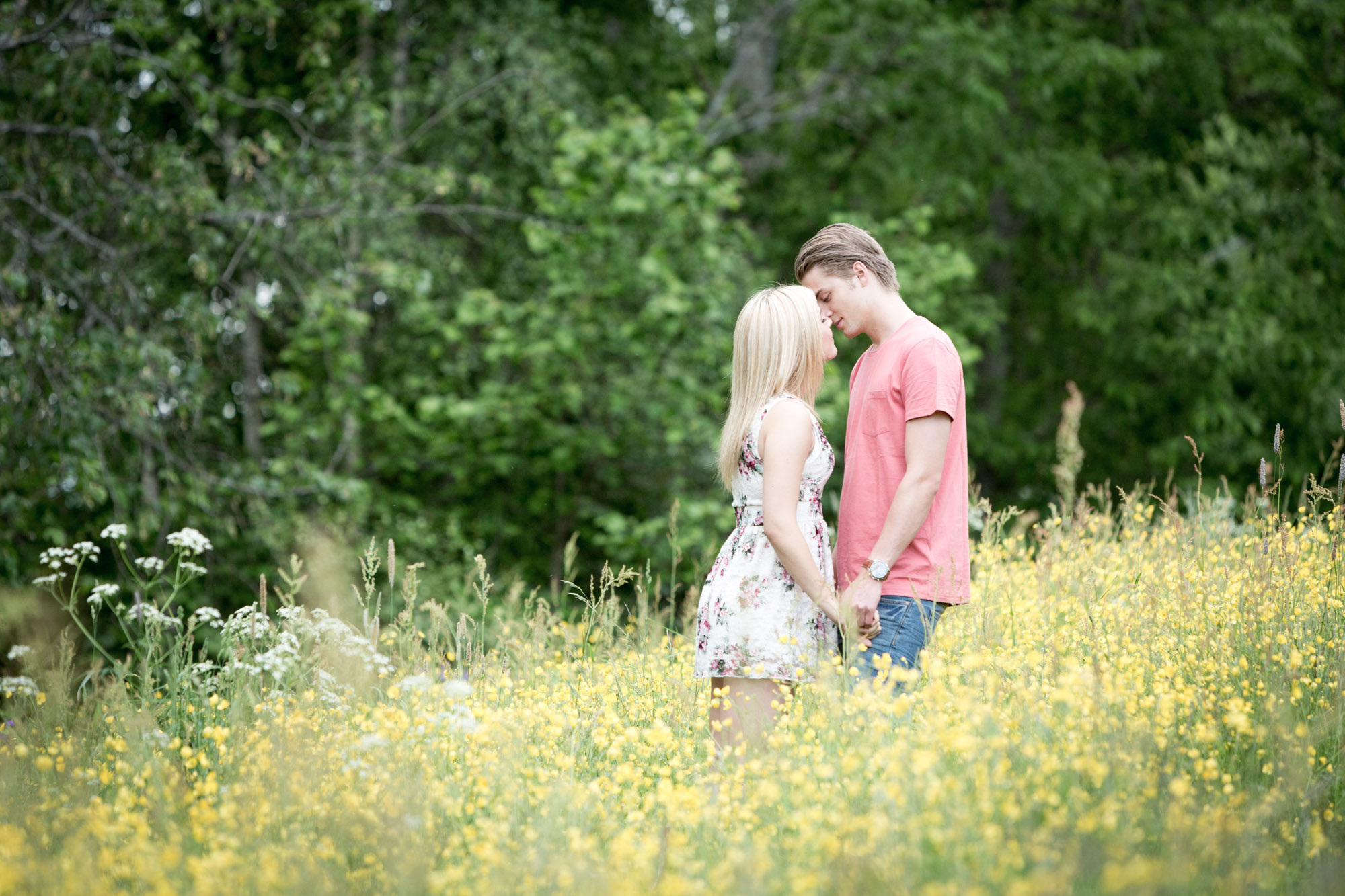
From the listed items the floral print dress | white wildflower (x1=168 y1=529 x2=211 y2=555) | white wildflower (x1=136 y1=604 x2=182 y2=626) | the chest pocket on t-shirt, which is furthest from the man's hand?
white wildflower (x1=168 y1=529 x2=211 y2=555)

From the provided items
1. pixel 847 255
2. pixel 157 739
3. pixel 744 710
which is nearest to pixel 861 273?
pixel 847 255

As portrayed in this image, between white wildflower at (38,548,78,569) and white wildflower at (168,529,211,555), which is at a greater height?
white wildflower at (168,529,211,555)

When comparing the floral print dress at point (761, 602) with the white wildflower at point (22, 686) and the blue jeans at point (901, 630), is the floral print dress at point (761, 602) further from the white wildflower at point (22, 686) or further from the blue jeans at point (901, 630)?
the white wildflower at point (22, 686)

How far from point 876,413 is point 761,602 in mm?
688

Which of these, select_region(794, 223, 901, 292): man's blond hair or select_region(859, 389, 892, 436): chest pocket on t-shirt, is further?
select_region(794, 223, 901, 292): man's blond hair

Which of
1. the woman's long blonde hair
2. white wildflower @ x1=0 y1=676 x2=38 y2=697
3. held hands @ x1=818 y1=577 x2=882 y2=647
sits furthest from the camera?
white wildflower @ x1=0 y1=676 x2=38 y2=697

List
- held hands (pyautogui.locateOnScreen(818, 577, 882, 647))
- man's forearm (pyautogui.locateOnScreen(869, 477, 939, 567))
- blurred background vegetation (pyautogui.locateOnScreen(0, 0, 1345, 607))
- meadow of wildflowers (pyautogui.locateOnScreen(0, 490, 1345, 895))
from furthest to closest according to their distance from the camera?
blurred background vegetation (pyautogui.locateOnScreen(0, 0, 1345, 607))
man's forearm (pyautogui.locateOnScreen(869, 477, 939, 567))
held hands (pyautogui.locateOnScreen(818, 577, 882, 647))
meadow of wildflowers (pyautogui.locateOnScreen(0, 490, 1345, 895))

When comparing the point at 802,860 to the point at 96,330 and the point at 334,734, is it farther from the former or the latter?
the point at 96,330

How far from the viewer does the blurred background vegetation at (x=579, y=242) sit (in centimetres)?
717

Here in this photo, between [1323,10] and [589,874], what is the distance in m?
12.7

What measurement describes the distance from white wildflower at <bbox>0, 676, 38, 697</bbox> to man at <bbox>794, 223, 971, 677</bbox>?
111 inches

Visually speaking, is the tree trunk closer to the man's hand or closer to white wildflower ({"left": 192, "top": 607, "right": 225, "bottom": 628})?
white wildflower ({"left": 192, "top": 607, "right": 225, "bottom": 628})

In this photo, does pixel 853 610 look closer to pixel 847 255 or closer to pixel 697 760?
pixel 697 760

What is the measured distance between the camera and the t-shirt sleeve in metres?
3.17
